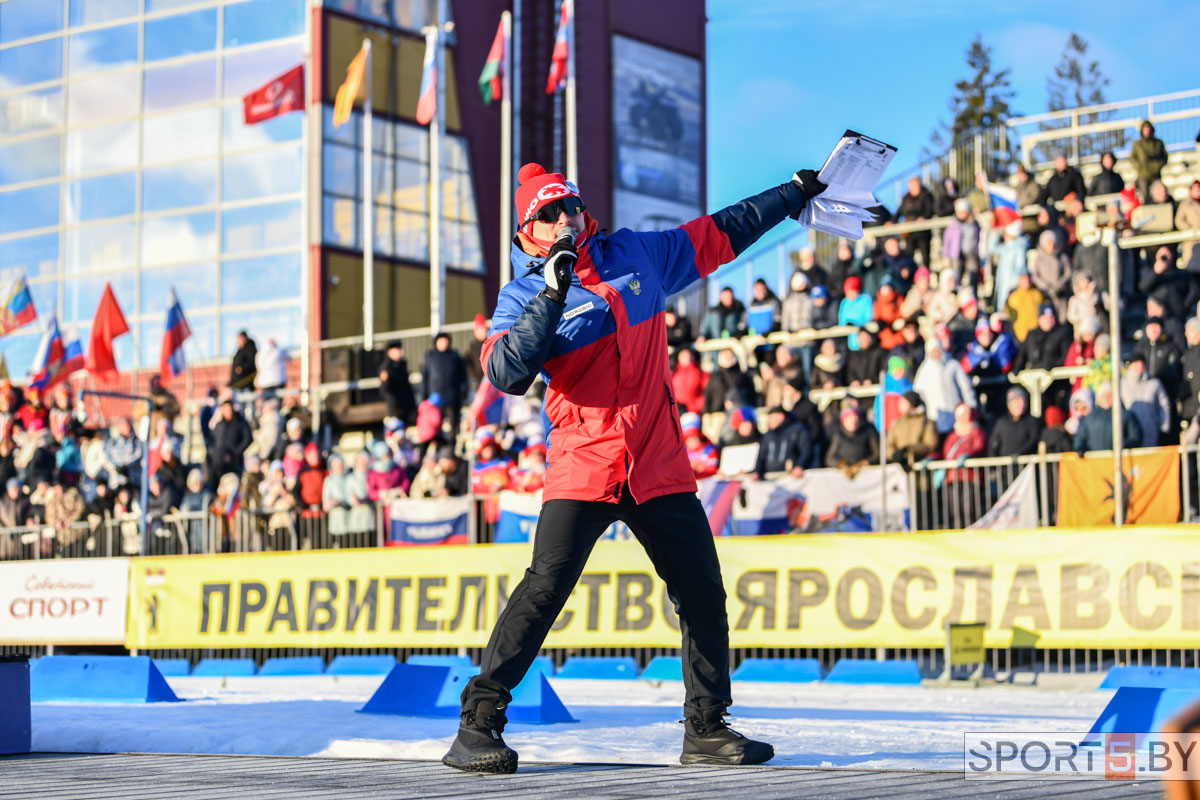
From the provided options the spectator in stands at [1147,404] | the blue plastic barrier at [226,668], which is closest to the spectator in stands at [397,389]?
the blue plastic barrier at [226,668]

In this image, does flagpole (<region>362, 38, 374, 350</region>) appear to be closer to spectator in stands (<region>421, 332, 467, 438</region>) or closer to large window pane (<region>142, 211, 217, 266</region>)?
large window pane (<region>142, 211, 217, 266</region>)

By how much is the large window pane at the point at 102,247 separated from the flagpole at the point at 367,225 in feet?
18.7

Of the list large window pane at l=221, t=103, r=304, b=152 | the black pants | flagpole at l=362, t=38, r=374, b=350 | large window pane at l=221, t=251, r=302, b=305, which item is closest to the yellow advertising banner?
the black pants

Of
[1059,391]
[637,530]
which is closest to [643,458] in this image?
[637,530]

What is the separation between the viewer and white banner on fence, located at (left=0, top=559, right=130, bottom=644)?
58.5 feet

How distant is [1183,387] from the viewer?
1455 cm

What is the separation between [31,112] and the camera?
36.1 meters

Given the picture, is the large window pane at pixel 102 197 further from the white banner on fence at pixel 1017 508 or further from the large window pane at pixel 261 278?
the white banner on fence at pixel 1017 508

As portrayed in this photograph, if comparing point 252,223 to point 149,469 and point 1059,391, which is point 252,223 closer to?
point 149,469

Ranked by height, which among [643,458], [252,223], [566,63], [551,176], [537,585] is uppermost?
[566,63]

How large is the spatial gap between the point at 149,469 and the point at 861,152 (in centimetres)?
1734

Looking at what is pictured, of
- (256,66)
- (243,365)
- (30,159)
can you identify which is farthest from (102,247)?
(243,365)

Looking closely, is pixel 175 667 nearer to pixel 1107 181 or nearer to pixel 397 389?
pixel 397 389

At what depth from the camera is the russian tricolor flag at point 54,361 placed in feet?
86.7
